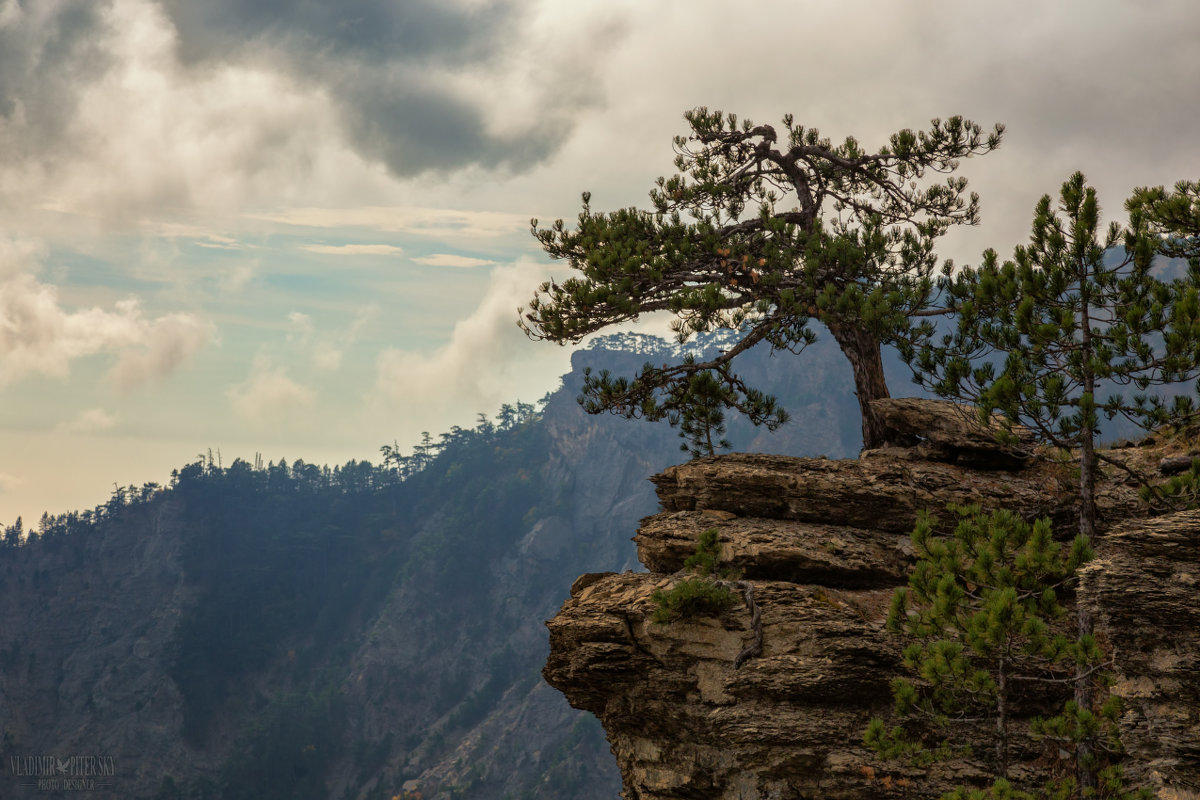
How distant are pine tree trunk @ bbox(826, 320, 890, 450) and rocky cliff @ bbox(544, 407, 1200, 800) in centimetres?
146

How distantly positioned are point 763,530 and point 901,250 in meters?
6.45

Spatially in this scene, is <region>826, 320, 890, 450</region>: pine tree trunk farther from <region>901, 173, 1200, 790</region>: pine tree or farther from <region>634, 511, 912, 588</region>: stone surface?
<region>901, 173, 1200, 790</region>: pine tree

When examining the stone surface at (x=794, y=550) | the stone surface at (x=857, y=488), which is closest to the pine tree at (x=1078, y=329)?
the stone surface at (x=857, y=488)

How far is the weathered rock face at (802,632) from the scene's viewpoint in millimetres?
11086

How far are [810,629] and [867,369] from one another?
646cm

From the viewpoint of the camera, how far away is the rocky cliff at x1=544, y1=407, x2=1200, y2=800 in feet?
36.2

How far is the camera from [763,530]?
15.0 m

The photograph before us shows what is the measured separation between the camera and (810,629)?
44.1ft

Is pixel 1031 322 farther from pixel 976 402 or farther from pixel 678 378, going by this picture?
pixel 678 378

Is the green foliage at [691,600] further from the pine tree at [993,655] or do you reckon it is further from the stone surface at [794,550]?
the pine tree at [993,655]

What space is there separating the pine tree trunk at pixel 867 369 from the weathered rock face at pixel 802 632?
1.74 m

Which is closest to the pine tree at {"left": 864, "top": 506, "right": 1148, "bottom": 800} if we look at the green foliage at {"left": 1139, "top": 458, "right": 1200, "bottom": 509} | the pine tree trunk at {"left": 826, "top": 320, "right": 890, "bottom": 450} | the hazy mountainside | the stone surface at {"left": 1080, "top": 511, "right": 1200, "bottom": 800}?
the stone surface at {"left": 1080, "top": 511, "right": 1200, "bottom": 800}

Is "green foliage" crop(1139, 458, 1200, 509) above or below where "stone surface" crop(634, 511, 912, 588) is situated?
above

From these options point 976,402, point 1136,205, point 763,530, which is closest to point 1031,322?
point 976,402
